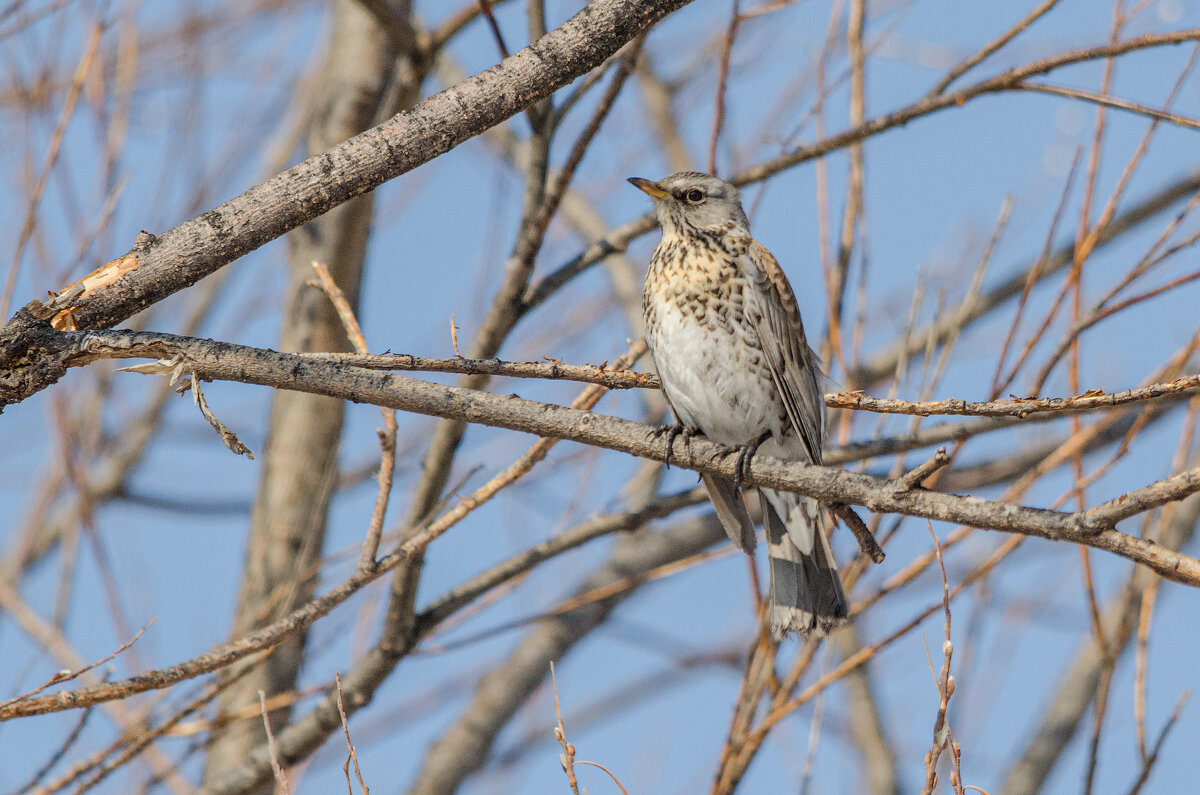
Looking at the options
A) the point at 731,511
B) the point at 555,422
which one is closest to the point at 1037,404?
the point at 555,422

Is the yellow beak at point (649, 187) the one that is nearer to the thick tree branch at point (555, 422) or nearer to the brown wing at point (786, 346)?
the brown wing at point (786, 346)

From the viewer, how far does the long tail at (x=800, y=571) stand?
333cm

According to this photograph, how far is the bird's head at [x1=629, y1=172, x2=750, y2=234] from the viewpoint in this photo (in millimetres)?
4168

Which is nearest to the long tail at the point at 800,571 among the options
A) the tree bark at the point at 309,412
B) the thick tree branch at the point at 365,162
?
the tree bark at the point at 309,412

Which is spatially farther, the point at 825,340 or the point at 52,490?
the point at 52,490

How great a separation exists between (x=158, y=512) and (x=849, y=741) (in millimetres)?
3629

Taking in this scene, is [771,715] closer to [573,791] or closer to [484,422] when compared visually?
[573,791]

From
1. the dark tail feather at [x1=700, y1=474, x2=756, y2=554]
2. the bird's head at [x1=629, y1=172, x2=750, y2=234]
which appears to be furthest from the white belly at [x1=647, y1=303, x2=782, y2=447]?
the bird's head at [x1=629, y1=172, x2=750, y2=234]

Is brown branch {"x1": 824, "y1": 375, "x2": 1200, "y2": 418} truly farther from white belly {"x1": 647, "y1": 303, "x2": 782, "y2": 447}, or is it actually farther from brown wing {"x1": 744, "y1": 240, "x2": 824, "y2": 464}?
white belly {"x1": 647, "y1": 303, "x2": 782, "y2": 447}

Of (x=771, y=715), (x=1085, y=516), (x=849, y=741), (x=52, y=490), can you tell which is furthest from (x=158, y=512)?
(x=1085, y=516)

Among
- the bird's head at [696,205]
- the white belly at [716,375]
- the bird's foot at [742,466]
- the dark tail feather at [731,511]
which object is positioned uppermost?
the bird's head at [696,205]

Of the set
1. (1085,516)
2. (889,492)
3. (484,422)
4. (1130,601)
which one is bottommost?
(1085,516)

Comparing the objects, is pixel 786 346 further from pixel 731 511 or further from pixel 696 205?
pixel 696 205

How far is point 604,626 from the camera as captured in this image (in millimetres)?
5094
